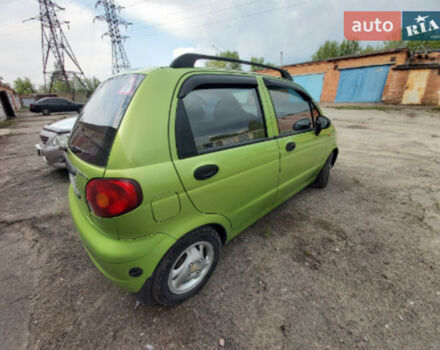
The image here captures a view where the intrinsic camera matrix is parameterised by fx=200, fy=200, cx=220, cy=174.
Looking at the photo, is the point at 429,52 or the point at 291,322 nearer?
the point at 291,322

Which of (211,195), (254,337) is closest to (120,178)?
(211,195)

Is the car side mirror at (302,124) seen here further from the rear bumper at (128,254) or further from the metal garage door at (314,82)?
the metal garage door at (314,82)

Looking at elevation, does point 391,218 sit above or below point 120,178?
below

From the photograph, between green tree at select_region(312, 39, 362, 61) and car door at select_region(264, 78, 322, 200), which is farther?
green tree at select_region(312, 39, 362, 61)

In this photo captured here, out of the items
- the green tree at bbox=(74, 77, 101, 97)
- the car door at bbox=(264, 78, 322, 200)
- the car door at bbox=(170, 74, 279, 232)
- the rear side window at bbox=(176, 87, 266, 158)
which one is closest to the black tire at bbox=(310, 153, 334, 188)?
the car door at bbox=(264, 78, 322, 200)

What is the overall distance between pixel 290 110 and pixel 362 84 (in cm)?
1811

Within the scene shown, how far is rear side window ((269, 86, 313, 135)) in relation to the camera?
6.76 ft

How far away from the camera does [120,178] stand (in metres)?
1.10

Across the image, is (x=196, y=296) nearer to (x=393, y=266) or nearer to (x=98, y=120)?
(x=98, y=120)

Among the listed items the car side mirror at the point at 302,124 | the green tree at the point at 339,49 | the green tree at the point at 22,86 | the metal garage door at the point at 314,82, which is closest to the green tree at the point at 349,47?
the green tree at the point at 339,49

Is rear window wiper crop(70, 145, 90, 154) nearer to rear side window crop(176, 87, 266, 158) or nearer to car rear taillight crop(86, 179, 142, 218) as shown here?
car rear taillight crop(86, 179, 142, 218)

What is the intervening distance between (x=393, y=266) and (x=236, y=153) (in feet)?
6.17

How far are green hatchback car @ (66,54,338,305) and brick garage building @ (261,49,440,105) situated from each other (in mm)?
17279

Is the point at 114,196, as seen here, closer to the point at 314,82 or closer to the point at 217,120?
the point at 217,120
